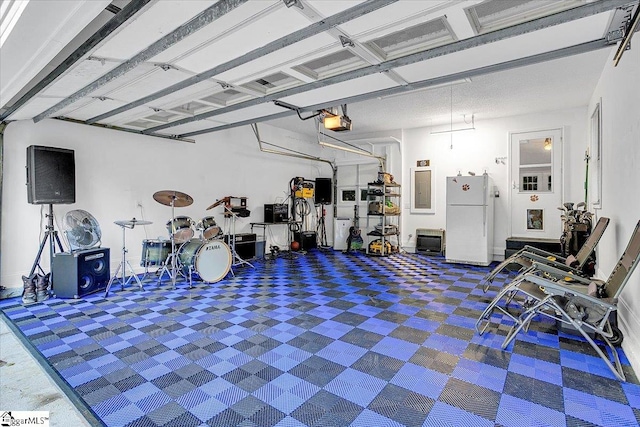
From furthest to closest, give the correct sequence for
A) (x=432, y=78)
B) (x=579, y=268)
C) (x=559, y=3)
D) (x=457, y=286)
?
(x=457, y=286), (x=579, y=268), (x=432, y=78), (x=559, y=3)

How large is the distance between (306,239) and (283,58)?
632 centimetres

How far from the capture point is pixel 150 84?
11.6 ft

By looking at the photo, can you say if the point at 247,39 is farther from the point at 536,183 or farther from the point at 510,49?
the point at 536,183

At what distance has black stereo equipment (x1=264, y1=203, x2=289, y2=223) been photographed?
7.84m

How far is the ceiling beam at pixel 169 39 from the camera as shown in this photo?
6.97 ft

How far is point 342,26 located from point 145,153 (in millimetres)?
4923

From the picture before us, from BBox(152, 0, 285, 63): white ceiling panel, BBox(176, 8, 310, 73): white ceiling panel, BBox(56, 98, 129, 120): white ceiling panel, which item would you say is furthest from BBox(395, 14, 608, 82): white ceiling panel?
BBox(56, 98, 129, 120): white ceiling panel

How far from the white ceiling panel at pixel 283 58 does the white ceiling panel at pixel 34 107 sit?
213 centimetres

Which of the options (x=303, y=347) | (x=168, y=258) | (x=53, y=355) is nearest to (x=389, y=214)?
(x=168, y=258)

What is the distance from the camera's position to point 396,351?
2816 mm

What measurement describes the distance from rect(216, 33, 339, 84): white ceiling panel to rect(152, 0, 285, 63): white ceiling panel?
0.46m

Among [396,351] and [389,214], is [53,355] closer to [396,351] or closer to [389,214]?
[396,351]

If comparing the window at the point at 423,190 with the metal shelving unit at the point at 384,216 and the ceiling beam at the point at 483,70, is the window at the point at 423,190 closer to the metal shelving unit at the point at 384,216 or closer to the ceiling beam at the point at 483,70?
the metal shelving unit at the point at 384,216

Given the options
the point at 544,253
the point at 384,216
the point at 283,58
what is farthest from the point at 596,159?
the point at 283,58
